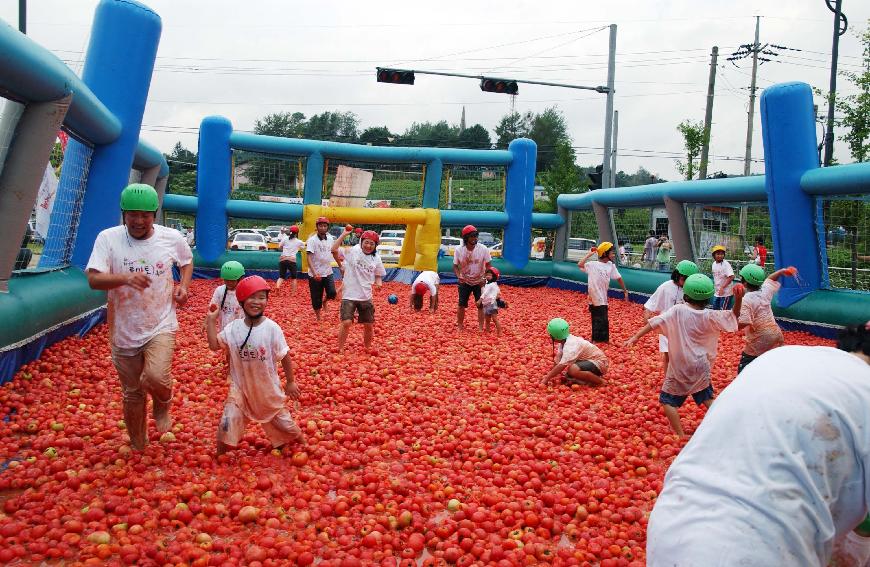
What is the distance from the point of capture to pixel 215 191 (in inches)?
740

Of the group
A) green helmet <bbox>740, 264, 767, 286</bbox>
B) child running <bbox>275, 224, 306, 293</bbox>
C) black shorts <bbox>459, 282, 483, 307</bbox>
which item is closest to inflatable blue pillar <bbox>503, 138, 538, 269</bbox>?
child running <bbox>275, 224, 306, 293</bbox>

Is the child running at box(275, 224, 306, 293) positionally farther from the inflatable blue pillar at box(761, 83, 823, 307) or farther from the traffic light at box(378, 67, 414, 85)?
the inflatable blue pillar at box(761, 83, 823, 307)

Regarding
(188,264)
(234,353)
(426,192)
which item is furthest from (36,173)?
(426,192)

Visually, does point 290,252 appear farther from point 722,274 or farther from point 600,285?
point 722,274

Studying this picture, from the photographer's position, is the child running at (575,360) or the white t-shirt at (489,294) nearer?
the child running at (575,360)

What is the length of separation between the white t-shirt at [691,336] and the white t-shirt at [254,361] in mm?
3341

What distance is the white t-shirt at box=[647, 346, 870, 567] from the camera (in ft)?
6.42

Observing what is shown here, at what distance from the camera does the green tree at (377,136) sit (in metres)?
65.0

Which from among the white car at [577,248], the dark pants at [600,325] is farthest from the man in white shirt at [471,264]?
the white car at [577,248]

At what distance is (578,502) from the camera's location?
15.7ft

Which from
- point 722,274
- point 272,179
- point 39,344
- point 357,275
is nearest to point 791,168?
point 722,274

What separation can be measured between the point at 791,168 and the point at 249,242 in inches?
952

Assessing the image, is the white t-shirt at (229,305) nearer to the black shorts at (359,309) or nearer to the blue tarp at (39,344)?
the blue tarp at (39,344)

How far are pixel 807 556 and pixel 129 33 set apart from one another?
1138 centimetres
